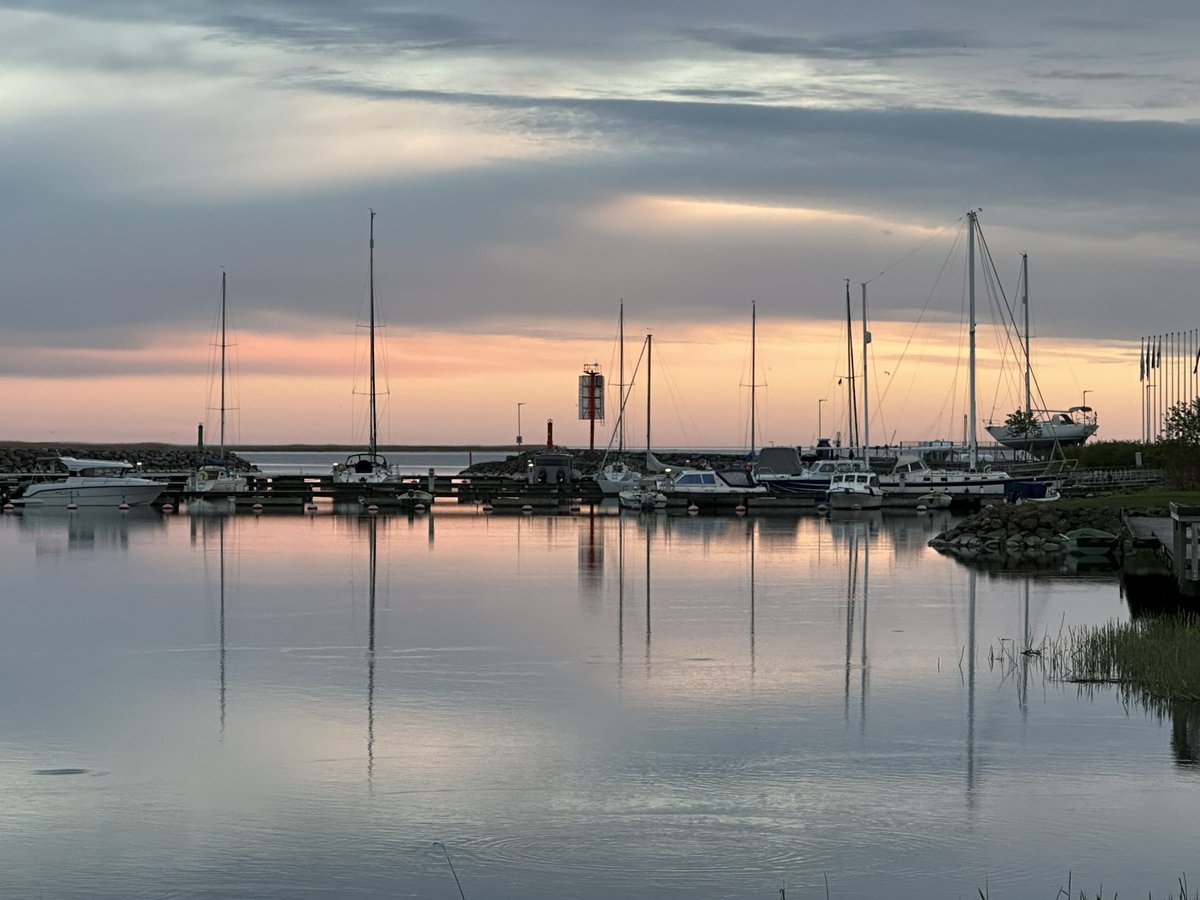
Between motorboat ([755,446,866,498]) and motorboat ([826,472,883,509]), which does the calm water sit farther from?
motorboat ([755,446,866,498])

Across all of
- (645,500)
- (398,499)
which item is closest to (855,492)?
Answer: (645,500)

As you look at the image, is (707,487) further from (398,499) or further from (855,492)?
(398,499)

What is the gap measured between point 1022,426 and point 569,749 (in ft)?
372

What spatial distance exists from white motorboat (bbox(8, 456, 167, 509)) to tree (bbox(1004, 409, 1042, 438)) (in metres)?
69.4

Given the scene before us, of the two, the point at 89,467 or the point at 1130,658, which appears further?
the point at 89,467

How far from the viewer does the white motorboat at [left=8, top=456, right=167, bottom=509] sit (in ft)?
254

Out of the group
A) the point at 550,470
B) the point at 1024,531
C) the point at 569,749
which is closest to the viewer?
the point at 569,749

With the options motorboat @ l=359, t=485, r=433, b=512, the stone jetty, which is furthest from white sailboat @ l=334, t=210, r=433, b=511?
the stone jetty

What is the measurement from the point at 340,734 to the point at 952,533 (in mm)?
37681

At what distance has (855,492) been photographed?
255ft

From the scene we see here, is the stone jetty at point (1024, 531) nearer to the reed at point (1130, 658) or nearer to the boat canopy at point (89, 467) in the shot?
the reed at point (1130, 658)

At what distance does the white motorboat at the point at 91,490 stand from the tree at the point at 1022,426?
6939 cm

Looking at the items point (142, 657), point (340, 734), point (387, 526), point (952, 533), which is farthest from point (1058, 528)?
point (340, 734)

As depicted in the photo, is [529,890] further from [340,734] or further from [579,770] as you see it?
[340,734]
